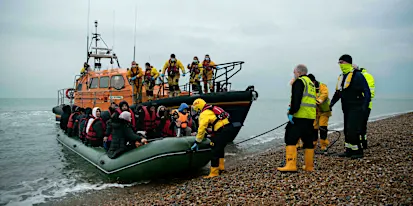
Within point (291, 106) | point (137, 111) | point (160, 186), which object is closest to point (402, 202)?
point (291, 106)

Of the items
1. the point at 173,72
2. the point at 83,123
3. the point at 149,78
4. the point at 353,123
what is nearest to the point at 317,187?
the point at 353,123

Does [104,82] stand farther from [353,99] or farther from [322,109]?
[353,99]

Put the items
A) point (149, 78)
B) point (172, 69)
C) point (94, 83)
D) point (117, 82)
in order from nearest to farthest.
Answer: point (172, 69), point (149, 78), point (117, 82), point (94, 83)

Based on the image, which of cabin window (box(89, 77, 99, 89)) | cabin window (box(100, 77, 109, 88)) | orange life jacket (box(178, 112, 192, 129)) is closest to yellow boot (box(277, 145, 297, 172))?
orange life jacket (box(178, 112, 192, 129))

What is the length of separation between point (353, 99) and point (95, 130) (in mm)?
5268

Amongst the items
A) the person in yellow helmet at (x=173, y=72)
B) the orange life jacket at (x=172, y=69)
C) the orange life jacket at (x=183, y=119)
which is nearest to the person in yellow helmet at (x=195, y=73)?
the person in yellow helmet at (x=173, y=72)

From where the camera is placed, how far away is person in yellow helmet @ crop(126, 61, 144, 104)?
31.6ft

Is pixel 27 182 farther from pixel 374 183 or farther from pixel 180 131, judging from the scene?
pixel 374 183

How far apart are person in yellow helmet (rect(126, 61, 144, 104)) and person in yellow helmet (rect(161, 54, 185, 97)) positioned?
33.2 inches

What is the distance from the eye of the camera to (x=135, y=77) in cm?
950

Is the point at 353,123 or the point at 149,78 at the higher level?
the point at 149,78

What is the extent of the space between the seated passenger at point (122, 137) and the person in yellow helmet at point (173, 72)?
4.06 m

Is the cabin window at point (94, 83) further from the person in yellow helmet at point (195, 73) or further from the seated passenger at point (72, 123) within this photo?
the person in yellow helmet at point (195, 73)

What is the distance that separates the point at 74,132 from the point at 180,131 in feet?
13.2
